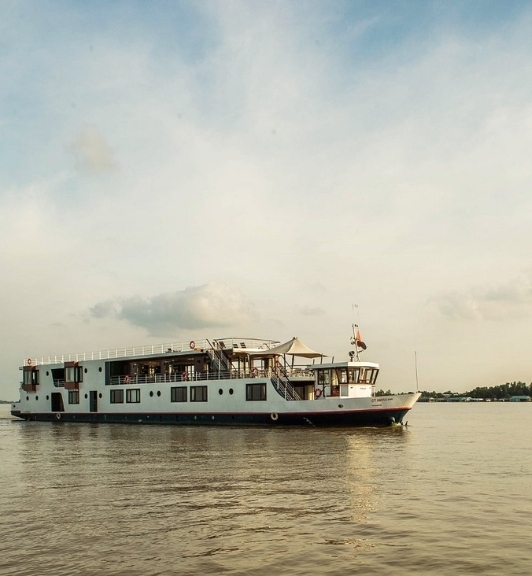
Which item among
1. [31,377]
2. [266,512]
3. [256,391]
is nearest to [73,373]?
[31,377]

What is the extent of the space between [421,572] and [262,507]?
6298 mm

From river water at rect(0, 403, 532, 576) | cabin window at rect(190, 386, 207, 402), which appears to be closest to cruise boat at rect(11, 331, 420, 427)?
cabin window at rect(190, 386, 207, 402)

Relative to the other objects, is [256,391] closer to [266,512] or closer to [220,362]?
[220,362]

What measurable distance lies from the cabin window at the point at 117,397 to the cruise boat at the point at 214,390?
0.30ft

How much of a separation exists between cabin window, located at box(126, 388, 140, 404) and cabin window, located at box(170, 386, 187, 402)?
4.34 m

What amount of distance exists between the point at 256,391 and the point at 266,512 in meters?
30.4

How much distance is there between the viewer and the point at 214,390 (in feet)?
163

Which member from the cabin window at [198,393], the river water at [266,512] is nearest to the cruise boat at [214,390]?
the cabin window at [198,393]

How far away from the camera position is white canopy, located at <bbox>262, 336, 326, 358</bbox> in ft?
166

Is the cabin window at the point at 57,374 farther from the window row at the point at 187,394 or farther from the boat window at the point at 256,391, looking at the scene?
the boat window at the point at 256,391

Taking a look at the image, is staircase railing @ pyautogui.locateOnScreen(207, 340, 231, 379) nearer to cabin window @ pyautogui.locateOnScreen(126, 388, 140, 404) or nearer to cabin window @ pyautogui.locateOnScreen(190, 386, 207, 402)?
cabin window @ pyautogui.locateOnScreen(190, 386, 207, 402)

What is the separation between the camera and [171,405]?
52.8m

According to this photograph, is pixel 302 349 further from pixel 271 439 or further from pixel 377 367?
pixel 271 439

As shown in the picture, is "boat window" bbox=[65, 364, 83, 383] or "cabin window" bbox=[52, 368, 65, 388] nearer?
"boat window" bbox=[65, 364, 83, 383]
